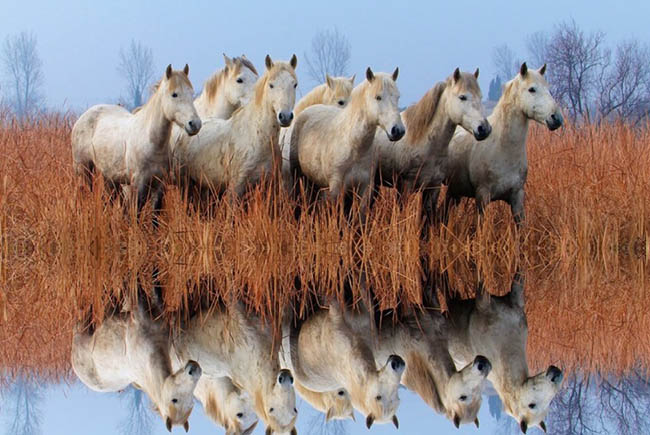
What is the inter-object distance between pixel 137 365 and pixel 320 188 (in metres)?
4.36

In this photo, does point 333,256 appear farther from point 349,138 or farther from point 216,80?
point 216,80

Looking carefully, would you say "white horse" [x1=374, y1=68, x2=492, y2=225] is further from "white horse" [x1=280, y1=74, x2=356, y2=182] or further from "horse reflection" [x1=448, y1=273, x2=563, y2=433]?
"horse reflection" [x1=448, y1=273, x2=563, y2=433]

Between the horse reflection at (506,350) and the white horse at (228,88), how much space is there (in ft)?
13.4

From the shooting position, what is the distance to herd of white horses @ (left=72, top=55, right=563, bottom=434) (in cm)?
342

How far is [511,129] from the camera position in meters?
7.75

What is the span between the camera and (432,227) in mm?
7766

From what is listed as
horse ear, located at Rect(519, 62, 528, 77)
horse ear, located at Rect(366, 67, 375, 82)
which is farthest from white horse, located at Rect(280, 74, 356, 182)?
horse ear, located at Rect(519, 62, 528, 77)

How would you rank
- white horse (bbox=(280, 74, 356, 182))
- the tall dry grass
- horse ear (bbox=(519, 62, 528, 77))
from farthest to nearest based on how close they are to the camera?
white horse (bbox=(280, 74, 356, 182)) < horse ear (bbox=(519, 62, 528, 77)) < the tall dry grass

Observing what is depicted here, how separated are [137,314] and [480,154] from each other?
4.12m

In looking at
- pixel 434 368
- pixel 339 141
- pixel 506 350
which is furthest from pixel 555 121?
pixel 434 368

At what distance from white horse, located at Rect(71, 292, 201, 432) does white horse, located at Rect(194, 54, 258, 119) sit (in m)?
4.46

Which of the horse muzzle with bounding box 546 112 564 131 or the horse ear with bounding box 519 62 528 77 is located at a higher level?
the horse ear with bounding box 519 62 528 77

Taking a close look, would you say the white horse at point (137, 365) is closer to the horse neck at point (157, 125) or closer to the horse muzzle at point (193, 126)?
the horse muzzle at point (193, 126)

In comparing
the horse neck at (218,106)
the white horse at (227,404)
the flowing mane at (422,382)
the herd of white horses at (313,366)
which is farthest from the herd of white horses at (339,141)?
the white horse at (227,404)
